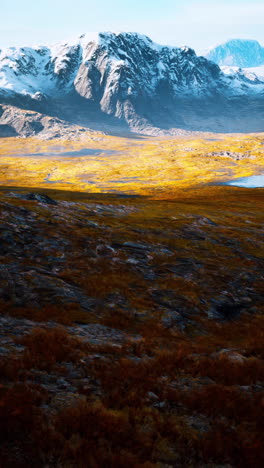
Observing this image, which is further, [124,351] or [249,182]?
[249,182]

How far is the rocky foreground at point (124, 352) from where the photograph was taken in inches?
302

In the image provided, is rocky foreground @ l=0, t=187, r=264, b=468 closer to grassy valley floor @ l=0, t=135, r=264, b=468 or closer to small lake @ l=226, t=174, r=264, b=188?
grassy valley floor @ l=0, t=135, r=264, b=468

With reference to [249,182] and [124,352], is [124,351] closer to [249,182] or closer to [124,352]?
[124,352]

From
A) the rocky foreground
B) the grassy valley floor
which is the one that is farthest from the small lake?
the rocky foreground

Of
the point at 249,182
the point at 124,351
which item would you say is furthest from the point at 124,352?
the point at 249,182

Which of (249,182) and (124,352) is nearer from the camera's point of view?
(124,352)

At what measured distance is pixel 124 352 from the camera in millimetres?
13062

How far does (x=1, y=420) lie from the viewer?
7707 millimetres

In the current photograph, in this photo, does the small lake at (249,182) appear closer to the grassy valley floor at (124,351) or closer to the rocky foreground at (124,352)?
the grassy valley floor at (124,351)

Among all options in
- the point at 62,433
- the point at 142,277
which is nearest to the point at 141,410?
the point at 62,433

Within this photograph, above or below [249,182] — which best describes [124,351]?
below

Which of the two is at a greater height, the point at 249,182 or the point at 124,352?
the point at 249,182

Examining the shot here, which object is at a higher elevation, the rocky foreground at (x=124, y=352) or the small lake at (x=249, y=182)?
the small lake at (x=249, y=182)

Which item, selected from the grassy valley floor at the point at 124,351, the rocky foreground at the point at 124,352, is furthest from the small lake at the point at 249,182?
the rocky foreground at the point at 124,352
